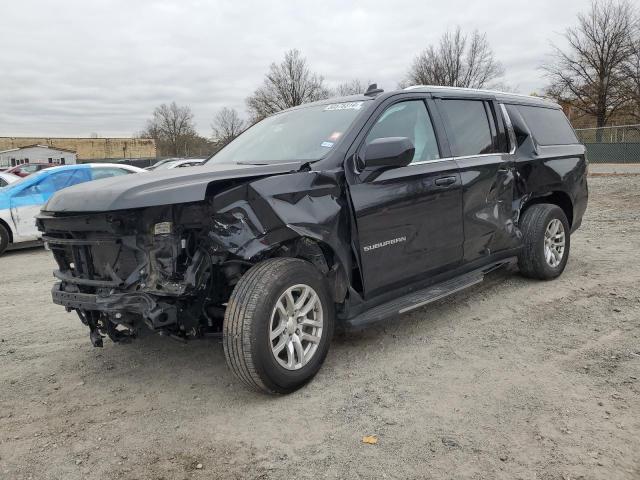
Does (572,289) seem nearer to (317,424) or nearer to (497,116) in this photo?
(497,116)

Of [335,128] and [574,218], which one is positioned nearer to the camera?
[335,128]

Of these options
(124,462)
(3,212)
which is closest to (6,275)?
(3,212)

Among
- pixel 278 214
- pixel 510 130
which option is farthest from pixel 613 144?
pixel 278 214

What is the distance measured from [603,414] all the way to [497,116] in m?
2.99

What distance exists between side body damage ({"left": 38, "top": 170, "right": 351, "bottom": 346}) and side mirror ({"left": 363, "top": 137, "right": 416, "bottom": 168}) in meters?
0.27

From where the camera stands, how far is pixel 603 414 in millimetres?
2742

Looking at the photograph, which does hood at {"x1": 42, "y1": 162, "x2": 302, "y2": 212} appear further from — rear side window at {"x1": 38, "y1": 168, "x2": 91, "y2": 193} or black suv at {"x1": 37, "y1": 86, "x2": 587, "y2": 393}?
rear side window at {"x1": 38, "y1": 168, "x2": 91, "y2": 193}

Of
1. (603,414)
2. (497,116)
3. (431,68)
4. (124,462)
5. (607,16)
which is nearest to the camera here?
(124,462)

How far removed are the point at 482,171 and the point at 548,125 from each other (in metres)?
1.74

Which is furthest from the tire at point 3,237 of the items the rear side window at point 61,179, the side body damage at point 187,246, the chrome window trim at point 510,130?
the chrome window trim at point 510,130

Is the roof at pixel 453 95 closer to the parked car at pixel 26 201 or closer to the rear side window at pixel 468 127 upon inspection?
the rear side window at pixel 468 127

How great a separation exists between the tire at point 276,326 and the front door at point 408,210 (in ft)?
1.57

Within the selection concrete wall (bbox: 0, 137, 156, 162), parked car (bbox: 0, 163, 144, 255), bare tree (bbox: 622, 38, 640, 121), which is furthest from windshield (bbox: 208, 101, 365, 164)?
concrete wall (bbox: 0, 137, 156, 162)

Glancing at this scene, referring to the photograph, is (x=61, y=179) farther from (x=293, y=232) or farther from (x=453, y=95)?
(x=293, y=232)
